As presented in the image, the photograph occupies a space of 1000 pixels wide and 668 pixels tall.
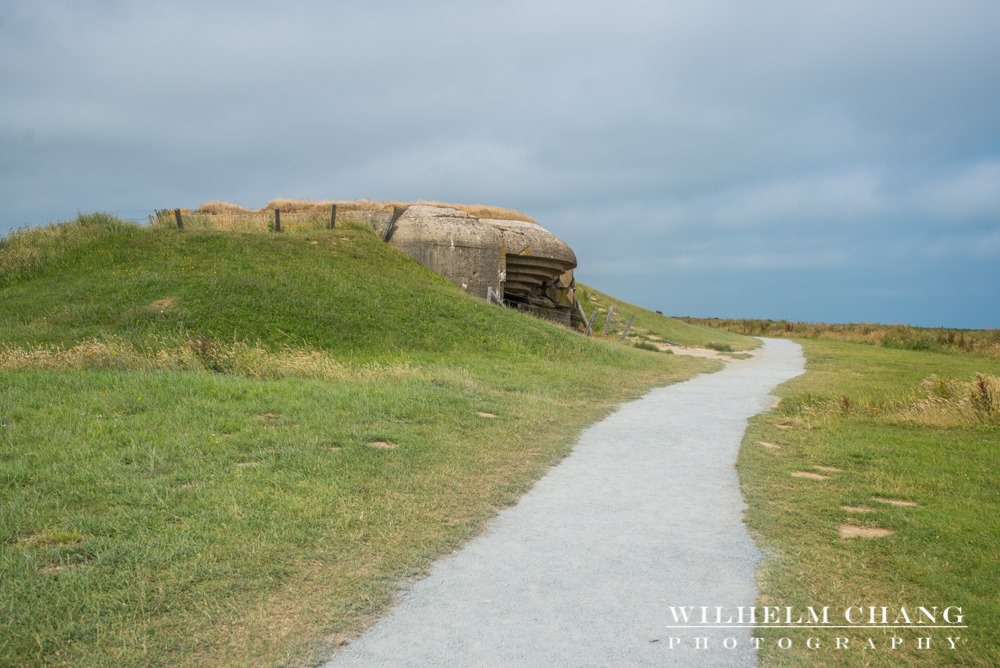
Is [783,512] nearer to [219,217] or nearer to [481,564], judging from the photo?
[481,564]

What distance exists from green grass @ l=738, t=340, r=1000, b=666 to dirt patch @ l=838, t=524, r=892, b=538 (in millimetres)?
62

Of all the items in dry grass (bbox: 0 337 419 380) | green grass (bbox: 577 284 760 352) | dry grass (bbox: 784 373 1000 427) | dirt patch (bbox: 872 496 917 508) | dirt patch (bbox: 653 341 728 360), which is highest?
green grass (bbox: 577 284 760 352)

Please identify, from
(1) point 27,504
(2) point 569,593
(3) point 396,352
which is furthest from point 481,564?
(3) point 396,352

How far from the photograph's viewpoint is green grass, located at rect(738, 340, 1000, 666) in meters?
4.33

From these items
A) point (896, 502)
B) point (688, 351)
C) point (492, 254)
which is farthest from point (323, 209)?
point (896, 502)

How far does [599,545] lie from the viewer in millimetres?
5801

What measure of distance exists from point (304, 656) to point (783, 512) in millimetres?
4740

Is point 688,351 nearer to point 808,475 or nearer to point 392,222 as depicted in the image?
point 392,222

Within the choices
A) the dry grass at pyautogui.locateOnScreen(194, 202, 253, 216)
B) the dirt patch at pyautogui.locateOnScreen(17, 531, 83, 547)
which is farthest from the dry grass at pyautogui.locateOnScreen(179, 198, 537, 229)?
the dirt patch at pyautogui.locateOnScreen(17, 531, 83, 547)

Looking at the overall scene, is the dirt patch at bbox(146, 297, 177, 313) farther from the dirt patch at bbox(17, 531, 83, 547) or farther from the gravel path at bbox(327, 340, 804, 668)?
the dirt patch at bbox(17, 531, 83, 547)

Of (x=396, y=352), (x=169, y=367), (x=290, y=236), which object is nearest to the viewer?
(x=169, y=367)

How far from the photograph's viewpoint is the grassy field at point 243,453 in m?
4.43

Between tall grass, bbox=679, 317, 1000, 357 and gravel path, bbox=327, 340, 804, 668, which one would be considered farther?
tall grass, bbox=679, 317, 1000, 357

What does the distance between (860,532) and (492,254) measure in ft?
73.9
